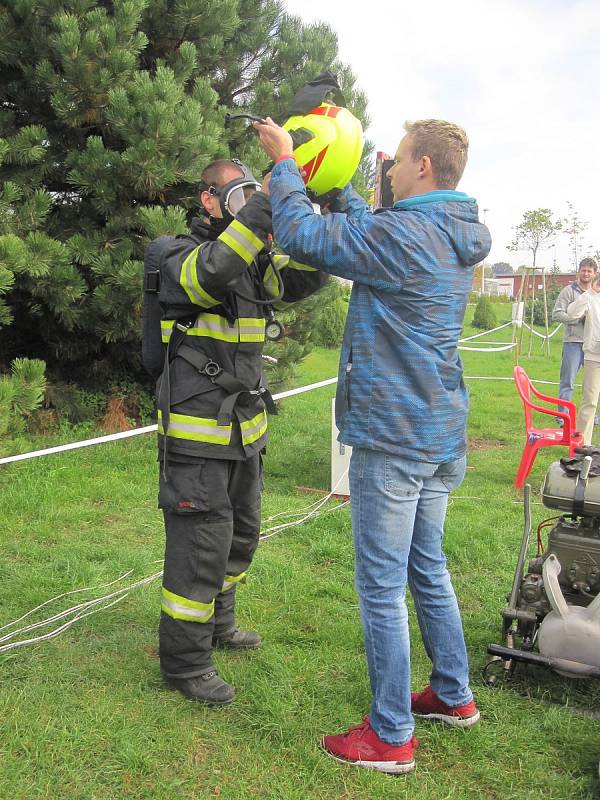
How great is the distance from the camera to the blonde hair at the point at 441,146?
2.48 m

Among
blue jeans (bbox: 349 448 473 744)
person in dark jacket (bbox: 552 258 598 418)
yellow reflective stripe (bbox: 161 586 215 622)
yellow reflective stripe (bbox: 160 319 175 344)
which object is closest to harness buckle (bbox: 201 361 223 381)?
yellow reflective stripe (bbox: 160 319 175 344)

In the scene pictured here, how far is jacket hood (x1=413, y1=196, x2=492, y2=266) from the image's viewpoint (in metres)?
2.47

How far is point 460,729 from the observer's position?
9.55 feet

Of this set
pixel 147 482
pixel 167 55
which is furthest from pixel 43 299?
pixel 167 55

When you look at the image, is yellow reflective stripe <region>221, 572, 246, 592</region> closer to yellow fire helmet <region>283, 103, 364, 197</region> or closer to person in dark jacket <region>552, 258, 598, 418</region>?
yellow fire helmet <region>283, 103, 364, 197</region>

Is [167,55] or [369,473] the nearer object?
[369,473]

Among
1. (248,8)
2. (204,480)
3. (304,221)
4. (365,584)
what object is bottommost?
(365,584)

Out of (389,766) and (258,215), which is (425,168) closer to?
(258,215)

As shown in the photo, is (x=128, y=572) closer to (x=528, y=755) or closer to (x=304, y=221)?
(x=528, y=755)

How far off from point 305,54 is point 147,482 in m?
4.74

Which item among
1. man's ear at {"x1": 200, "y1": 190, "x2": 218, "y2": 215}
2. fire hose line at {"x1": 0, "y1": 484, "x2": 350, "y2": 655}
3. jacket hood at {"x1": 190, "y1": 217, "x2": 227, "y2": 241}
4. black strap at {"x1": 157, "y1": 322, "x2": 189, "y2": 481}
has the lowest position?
fire hose line at {"x1": 0, "y1": 484, "x2": 350, "y2": 655}

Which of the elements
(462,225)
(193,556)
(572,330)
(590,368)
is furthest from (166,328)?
(572,330)

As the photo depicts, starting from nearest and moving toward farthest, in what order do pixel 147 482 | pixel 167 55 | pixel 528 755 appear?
pixel 528 755 < pixel 147 482 < pixel 167 55

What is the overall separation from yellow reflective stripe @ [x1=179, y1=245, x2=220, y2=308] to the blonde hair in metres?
0.91
